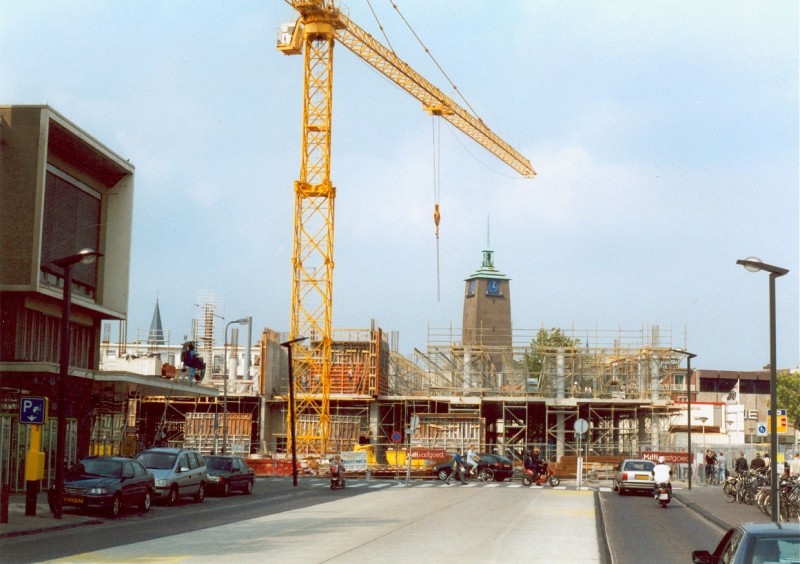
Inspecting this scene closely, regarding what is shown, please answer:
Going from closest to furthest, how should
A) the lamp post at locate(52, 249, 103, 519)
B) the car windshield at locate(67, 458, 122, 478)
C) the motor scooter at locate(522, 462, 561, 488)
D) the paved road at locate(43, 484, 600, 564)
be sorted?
the paved road at locate(43, 484, 600, 564)
the lamp post at locate(52, 249, 103, 519)
the car windshield at locate(67, 458, 122, 478)
the motor scooter at locate(522, 462, 561, 488)

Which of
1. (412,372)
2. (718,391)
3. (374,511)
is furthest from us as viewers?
(718,391)

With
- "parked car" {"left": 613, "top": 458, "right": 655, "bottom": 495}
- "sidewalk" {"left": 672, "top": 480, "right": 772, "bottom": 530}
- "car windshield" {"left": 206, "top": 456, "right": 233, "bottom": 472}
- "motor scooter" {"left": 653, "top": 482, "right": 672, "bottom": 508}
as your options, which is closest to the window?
"car windshield" {"left": 206, "top": 456, "right": 233, "bottom": 472}

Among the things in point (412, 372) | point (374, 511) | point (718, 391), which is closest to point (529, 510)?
point (374, 511)

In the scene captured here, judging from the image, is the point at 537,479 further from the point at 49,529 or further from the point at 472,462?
the point at 49,529

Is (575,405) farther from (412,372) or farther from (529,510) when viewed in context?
(529,510)

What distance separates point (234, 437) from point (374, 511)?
43.0m

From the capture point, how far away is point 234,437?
69.8 m

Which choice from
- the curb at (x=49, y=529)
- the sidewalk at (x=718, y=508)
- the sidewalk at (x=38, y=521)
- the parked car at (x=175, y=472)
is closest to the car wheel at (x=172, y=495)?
the parked car at (x=175, y=472)

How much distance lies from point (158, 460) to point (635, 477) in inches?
722

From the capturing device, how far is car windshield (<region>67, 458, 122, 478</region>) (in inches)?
1026

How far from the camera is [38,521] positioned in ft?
75.4

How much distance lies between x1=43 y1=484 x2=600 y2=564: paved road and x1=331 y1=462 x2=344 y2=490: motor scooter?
851 cm

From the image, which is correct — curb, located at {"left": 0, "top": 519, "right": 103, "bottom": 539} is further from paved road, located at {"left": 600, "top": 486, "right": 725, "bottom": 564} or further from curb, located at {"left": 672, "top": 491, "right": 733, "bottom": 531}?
curb, located at {"left": 672, "top": 491, "right": 733, "bottom": 531}

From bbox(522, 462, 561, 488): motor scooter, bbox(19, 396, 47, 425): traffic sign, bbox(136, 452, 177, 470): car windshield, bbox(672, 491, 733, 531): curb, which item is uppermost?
bbox(19, 396, 47, 425): traffic sign
